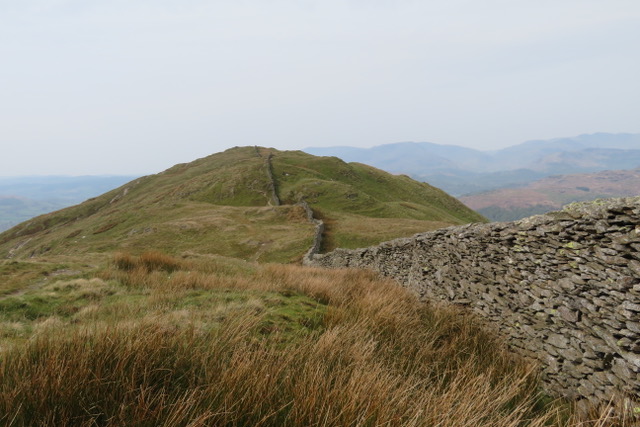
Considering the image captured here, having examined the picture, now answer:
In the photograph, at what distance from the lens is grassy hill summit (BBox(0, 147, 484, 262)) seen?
35781 mm

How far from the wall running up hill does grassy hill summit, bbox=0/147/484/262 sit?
2293cm

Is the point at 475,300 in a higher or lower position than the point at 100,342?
lower

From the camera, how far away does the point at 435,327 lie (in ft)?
20.6

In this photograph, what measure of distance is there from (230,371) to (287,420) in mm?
762

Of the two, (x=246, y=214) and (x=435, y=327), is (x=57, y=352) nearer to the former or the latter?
(x=435, y=327)

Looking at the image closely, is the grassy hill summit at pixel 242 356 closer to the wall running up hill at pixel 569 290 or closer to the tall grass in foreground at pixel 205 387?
the tall grass in foreground at pixel 205 387

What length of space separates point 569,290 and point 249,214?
45.0 meters

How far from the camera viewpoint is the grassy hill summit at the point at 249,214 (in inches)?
1409

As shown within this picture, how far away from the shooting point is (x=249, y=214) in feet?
157

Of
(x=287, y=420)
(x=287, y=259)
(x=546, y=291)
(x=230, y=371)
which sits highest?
(x=230, y=371)

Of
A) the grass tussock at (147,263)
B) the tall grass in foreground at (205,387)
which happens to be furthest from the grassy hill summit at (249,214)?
the tall grass in foreground at (205,387)

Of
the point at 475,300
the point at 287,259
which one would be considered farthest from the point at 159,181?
the point at 475,300

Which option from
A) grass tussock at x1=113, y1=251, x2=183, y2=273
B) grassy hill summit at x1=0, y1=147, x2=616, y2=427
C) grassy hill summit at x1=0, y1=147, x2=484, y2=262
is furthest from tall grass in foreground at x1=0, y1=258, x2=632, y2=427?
grassy hill summit at x1=0, y1=147, x2=484, y2=262

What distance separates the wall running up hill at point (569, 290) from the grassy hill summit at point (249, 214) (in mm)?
22934
